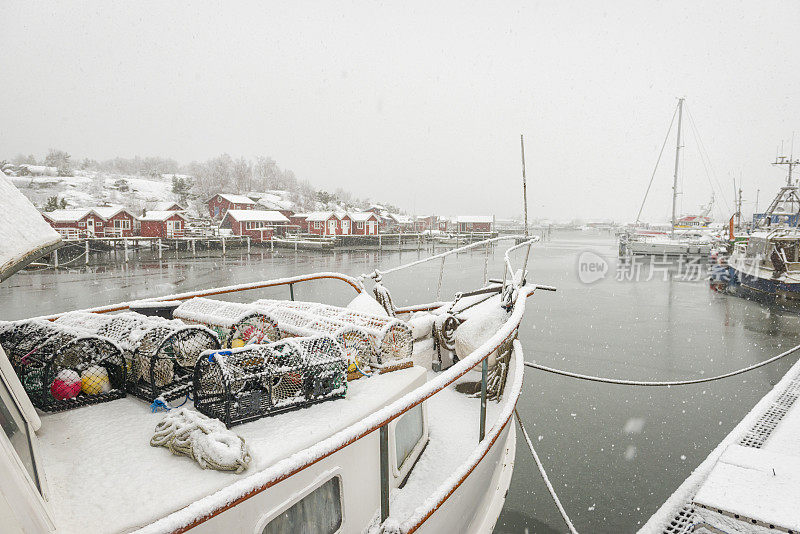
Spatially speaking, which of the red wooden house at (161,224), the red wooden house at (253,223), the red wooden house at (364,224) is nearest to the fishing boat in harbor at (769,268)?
the red wooden house at (364,224)

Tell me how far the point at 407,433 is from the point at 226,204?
7205 cm

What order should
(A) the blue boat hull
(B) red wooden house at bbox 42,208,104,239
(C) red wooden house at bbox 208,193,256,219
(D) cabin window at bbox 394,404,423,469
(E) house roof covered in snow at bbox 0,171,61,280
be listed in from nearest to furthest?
(E) house roof covered in snow at bbox 0,171,61,280, (D) cabin window at bbox 394,404,423,469, (A) the blue boat hull, (B) red wooden house at bbox 42,208,104,239, (C) red wooden house at bbox 208,193,256,219

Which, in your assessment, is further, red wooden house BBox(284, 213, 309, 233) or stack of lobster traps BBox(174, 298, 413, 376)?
red wooden house BBox(284, 213, 309, 233)

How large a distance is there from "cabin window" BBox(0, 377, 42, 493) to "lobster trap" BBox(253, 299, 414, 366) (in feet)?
6.45

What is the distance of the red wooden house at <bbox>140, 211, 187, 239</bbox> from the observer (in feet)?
171

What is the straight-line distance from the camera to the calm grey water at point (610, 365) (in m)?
6.55

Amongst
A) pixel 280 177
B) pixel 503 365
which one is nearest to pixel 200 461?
pixel 503 365

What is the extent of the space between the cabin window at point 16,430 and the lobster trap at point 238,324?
1.58 m

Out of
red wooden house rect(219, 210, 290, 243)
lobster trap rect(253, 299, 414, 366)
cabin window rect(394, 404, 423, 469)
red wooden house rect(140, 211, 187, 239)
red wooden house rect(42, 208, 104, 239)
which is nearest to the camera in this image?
cabin window rect(394, 404, 423, 469)

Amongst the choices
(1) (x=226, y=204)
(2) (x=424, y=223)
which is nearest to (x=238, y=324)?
(1) (x=226, y=204)

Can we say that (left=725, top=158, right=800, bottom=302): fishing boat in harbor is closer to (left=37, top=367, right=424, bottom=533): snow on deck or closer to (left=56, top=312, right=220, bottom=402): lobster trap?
(left=37, top=367, right=424, bottom=533): snow on deck

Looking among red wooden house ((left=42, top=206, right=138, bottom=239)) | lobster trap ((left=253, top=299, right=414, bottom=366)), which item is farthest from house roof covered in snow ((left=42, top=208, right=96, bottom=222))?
lobster trap ((left=253, top=299, right=414, bottom=366))

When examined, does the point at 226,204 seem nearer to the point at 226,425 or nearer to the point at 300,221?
the point at 300,221

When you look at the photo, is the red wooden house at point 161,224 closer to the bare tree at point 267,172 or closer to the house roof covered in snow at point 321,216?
the house roof covered in snow at point 321,216
